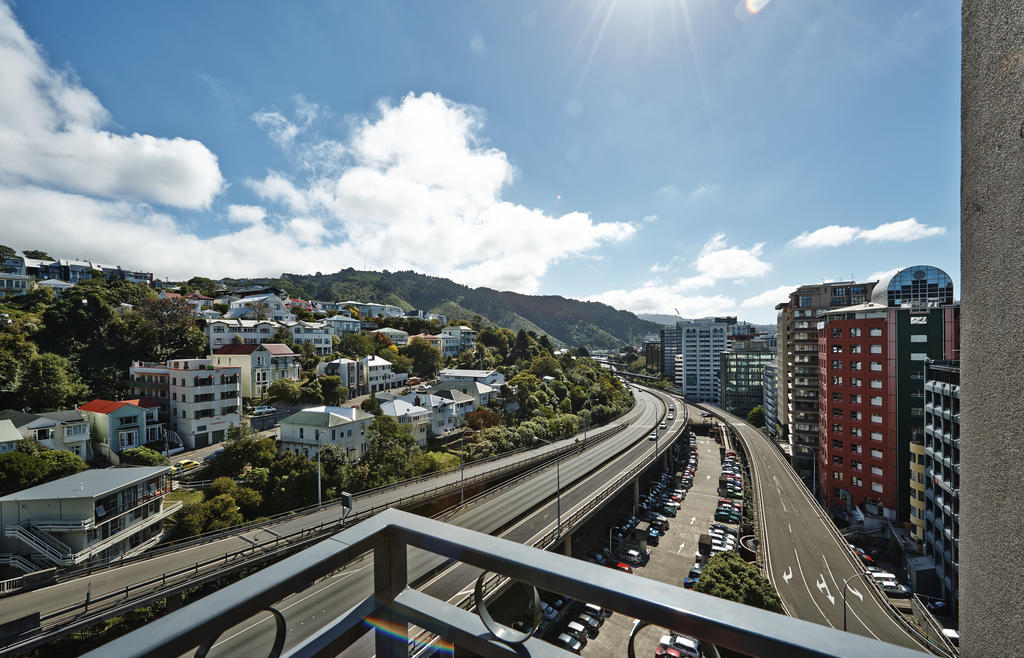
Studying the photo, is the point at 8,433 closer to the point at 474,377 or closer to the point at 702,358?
the point at 474,377

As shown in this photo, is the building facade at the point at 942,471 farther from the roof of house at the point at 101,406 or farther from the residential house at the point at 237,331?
the residential house at the point at 237,331

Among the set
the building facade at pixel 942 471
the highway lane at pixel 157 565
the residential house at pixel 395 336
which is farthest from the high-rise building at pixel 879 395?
the residential house at pixel 395 336

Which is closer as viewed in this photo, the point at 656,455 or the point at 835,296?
the point at 656,455

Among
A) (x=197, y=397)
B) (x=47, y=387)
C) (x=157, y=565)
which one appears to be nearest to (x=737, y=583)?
(x=157, y=565)

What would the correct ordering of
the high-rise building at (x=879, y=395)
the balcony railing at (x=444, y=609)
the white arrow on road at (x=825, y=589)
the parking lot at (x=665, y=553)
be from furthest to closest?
the high-rise building at (x=879, y=395), the white arrow on road at (x=825, y=589), the parking lot at (x=665, y=553), the balcony railing at (x=444, y=609)

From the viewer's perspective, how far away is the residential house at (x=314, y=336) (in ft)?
96.8

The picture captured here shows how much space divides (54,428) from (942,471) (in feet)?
110

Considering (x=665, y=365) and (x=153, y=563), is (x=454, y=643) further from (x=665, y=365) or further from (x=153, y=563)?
(x=665, y=365)

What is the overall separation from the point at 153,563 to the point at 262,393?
12.9 m

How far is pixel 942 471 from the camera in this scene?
640 inches

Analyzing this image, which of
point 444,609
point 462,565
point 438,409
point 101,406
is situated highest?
point 444,609

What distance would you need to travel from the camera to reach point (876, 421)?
70.6ft

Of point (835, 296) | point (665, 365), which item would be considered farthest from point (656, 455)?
point (665, 365)

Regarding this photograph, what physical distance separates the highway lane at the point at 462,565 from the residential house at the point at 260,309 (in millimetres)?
26198
